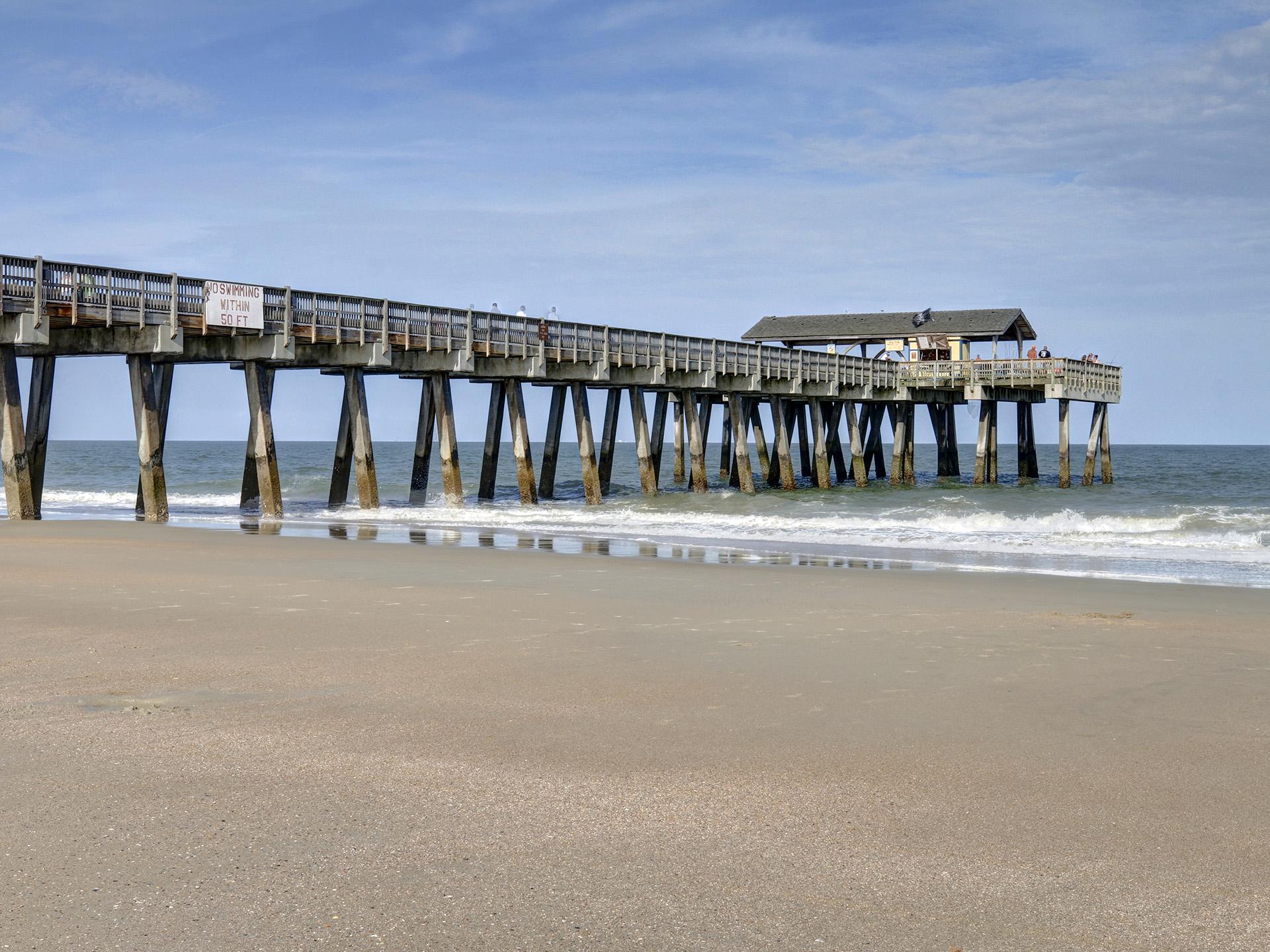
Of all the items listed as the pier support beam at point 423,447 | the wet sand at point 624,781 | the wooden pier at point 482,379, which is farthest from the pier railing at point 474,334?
the wet sand at point 624,781

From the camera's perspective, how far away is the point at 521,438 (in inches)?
1324

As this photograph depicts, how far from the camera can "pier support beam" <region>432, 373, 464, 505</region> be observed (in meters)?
31.5

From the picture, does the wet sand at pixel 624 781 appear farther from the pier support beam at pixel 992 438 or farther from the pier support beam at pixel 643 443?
the pier support beam at pixel 992 438

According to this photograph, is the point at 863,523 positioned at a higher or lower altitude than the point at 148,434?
lower

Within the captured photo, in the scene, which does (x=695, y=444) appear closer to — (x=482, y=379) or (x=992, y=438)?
(x=482, y=379)

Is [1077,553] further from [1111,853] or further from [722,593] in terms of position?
[1111,853]

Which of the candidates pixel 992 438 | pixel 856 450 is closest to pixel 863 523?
pixel 856 450

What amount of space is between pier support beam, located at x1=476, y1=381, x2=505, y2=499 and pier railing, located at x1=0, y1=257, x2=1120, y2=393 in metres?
2.88

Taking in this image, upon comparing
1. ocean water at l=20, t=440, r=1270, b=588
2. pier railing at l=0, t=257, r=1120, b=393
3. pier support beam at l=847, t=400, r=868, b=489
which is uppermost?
pier railing at l=0, t=257, r=1120, b=393

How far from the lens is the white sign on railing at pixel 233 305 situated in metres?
25.3

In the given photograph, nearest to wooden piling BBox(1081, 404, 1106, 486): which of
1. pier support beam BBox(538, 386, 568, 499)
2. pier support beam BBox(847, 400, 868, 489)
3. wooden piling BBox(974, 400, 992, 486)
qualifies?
wooden piling BBox(974, 400, 992, 486)

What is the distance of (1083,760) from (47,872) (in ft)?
14.8

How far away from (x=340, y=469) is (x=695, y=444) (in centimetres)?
1271

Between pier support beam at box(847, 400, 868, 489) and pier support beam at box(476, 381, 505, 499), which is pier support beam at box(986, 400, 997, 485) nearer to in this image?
pier support beam at box(847, 400, 868, 489)
